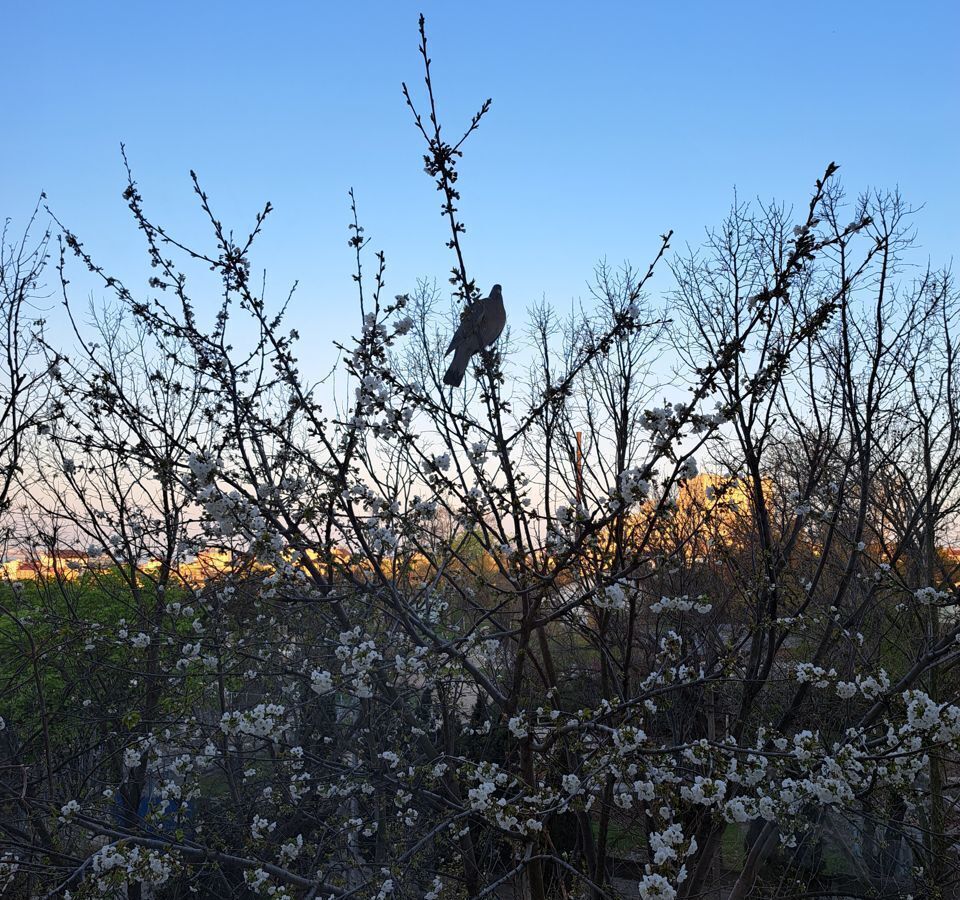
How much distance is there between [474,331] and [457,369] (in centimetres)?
105

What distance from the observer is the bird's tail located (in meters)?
3.91

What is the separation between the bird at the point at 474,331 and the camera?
10.3ft

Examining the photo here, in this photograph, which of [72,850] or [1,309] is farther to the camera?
[1,309]

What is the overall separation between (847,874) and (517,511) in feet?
26.8

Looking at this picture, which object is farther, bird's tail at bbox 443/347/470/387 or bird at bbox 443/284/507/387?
bird's tail at bbox 443/347/470/387

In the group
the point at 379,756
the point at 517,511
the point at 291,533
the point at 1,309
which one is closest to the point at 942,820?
the point at 379,756

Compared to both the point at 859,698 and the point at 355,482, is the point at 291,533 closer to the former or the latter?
the point at 355,482

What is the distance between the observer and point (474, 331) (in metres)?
3.05

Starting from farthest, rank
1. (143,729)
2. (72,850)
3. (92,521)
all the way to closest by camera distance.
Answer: (92,521), (143,729), (72,850)

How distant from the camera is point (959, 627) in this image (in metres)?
3.50

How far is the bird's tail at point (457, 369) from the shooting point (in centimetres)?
391

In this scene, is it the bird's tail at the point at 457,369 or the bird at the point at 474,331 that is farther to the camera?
the bird's tail at the point at 457,369

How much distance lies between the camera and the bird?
313 centimetres

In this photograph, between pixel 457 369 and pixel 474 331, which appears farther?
pixel 457 369
